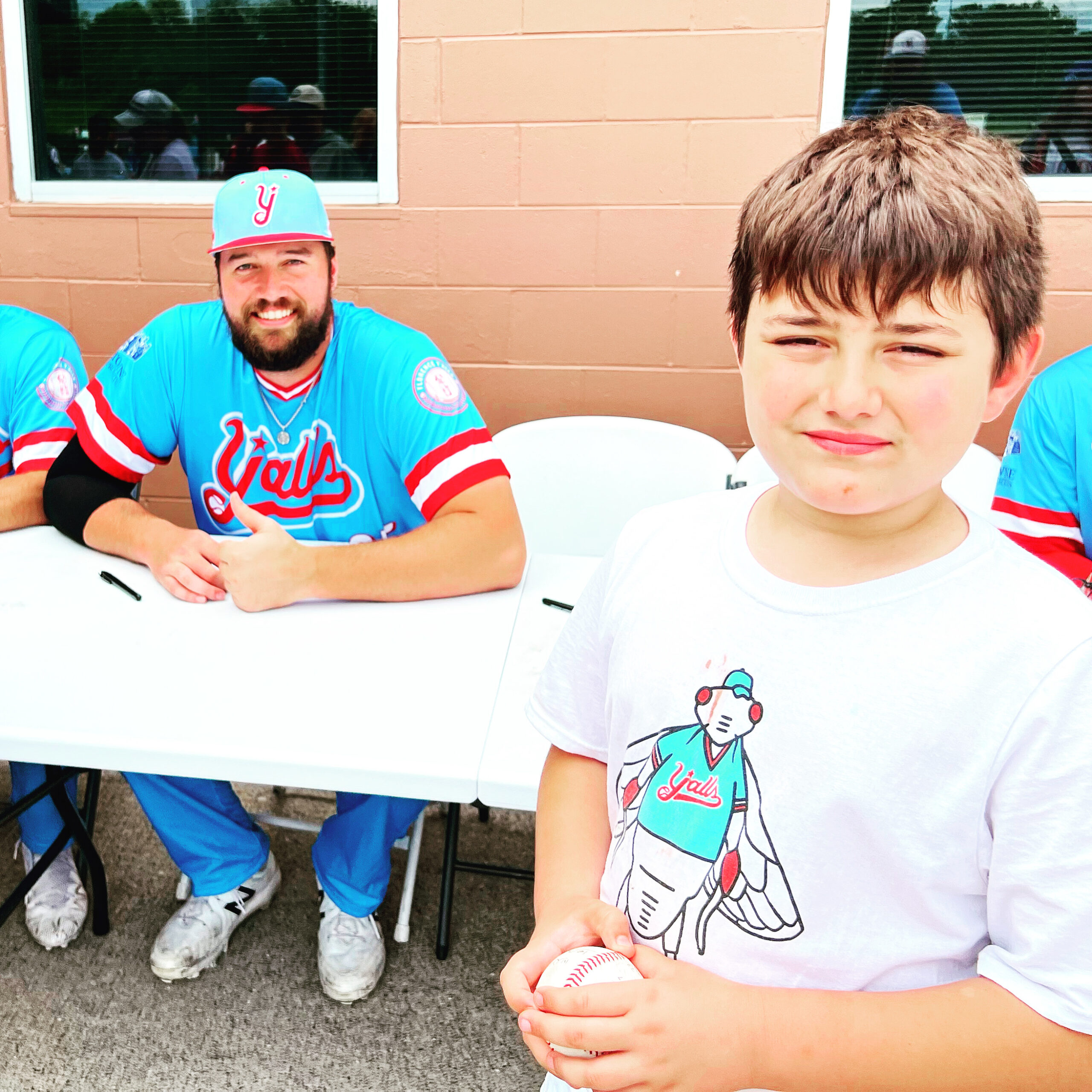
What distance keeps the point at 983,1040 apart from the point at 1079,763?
0.64ft

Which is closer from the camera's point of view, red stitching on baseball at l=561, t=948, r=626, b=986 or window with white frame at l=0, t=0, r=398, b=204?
red stitching on baseball at l=561, t=948, r=626, b=986

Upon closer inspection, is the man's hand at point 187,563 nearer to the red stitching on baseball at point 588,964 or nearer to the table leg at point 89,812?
the table leg at point 89,812

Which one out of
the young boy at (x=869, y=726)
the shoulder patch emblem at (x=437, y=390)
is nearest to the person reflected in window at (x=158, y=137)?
the shoulder patch emblem at (x=437, y=390)

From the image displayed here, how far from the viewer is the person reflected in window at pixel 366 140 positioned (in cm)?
294

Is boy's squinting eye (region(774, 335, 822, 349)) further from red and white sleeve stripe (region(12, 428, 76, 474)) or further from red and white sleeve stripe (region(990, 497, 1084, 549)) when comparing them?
red and white sleeve stripe (region(12, 428, 76, 474))

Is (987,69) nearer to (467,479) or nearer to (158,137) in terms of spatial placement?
(467,479)

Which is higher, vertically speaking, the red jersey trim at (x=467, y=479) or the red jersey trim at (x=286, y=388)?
the red jersey trim at (x=286, y=388)

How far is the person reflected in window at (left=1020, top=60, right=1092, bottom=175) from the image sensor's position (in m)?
2.74

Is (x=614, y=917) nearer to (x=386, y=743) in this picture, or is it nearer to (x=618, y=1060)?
(x=618, y=1060)

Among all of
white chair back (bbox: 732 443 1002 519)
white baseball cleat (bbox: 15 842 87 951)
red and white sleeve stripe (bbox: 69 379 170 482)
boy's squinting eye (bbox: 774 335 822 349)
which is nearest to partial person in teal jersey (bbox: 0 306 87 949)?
white baseball cleat (bbox: 15 842 87 951)

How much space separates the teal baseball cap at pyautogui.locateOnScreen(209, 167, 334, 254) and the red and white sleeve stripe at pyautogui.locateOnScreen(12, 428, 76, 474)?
1.85 feet

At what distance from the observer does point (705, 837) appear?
73 centimetres

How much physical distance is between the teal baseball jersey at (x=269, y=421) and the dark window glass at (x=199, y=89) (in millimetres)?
1220

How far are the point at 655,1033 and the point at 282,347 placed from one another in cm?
162
